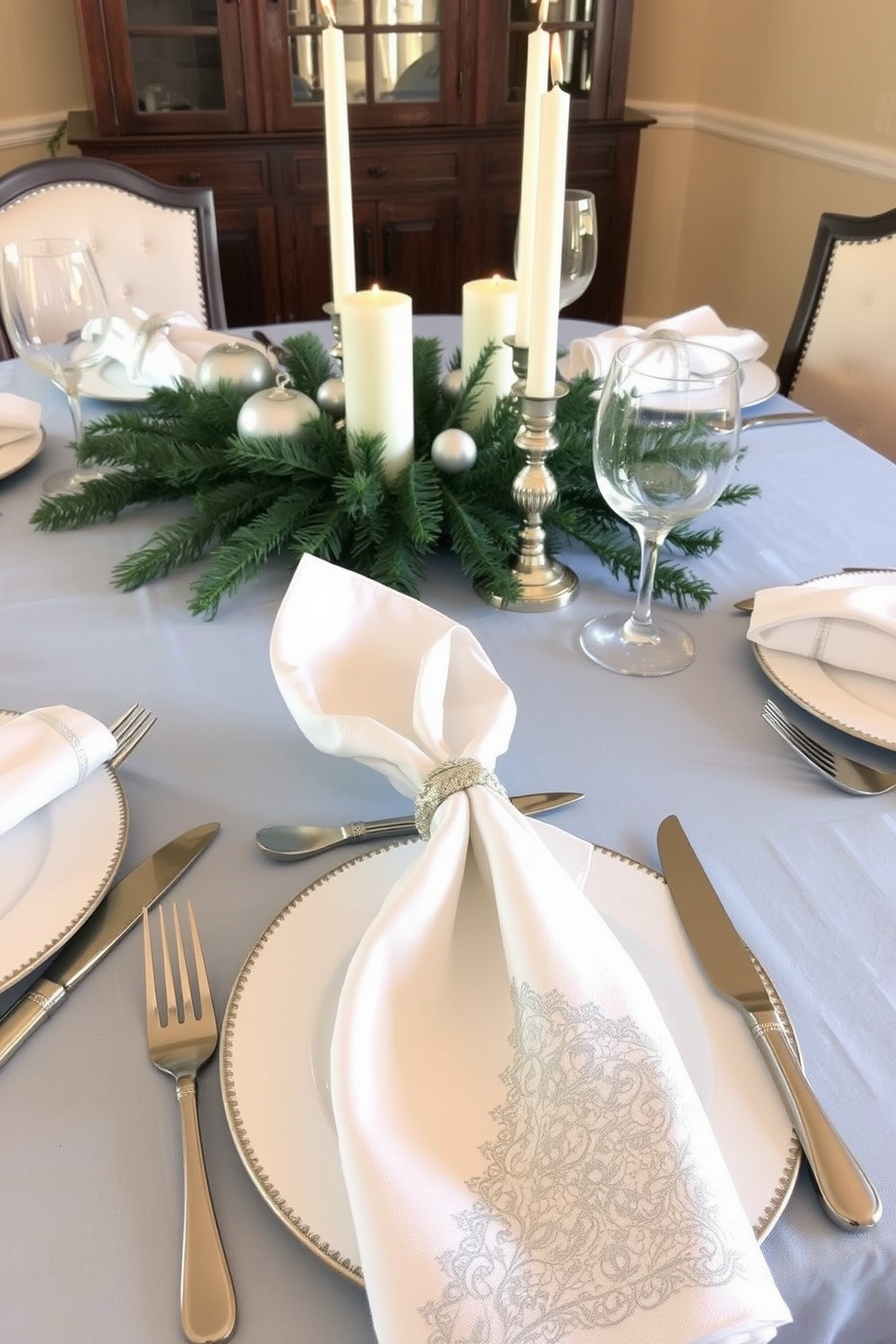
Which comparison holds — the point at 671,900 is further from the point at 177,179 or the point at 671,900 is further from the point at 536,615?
the point at 177,179

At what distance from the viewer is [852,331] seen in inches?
54.9

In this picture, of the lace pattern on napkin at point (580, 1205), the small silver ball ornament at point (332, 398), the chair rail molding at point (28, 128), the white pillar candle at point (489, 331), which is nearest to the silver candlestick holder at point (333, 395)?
the small silver ball ornament at point (332, 398)

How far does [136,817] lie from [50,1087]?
18cm

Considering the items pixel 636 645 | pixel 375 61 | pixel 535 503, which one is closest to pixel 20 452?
pixel 535 503

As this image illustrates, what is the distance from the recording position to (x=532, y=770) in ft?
2.07

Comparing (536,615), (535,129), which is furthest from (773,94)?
(536,615)

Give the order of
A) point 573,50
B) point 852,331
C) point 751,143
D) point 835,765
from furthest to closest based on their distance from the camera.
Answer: point 751,143, point 573,50, point 852,331, point 835,765

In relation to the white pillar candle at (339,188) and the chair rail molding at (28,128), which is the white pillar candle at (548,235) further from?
the chair rail molding at (28,128)

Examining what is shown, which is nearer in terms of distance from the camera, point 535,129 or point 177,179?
point 535,129

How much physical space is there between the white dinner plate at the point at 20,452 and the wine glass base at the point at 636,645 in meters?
0.59

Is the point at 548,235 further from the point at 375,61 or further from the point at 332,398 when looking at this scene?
the point at 375,61

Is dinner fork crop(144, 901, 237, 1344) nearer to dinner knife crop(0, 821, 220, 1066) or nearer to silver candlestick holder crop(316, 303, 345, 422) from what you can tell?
dinner knife crop(0, 821, 220, 1066)

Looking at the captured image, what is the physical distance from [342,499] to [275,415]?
0.36 ft

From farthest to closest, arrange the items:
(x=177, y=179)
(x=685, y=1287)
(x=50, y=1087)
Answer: (x=177, y=179), (x=50, y=1087), (x=685, y=1287)
